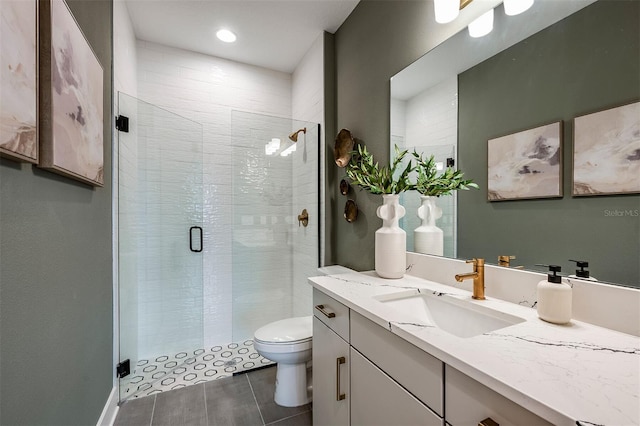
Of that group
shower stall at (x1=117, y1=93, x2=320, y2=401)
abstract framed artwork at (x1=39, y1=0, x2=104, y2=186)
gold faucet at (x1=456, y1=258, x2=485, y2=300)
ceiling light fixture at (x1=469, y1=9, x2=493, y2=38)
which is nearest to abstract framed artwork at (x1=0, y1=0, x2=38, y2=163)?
abstract framed artwork at (x1=39, y1=0, x2=104, y2=186)

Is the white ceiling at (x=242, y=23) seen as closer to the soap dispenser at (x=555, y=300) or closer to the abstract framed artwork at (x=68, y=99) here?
the abstract framed artwork at (x=68, y=99)

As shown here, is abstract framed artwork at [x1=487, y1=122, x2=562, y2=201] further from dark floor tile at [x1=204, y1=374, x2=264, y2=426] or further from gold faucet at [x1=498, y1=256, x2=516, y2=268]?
dark floor tile at [x1=204, y1=374, x2=264, y2=426]

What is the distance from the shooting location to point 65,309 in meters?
1.05

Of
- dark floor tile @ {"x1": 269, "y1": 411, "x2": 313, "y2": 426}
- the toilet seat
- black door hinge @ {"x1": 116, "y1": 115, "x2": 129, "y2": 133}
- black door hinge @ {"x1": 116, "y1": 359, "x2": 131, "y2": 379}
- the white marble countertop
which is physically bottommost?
dark floor tile @ {"x1": 269, "y1": 411, "x2": 313, "y2": 426}

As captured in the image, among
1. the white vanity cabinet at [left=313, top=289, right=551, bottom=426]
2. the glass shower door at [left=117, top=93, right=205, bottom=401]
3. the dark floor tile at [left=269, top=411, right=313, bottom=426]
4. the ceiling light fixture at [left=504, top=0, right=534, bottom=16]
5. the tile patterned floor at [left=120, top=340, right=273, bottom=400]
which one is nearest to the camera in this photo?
the white vanity cabinet at [left=313, top=289, right=551, bottom=426]

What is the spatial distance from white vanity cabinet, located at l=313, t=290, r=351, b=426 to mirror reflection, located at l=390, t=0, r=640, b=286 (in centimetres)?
64

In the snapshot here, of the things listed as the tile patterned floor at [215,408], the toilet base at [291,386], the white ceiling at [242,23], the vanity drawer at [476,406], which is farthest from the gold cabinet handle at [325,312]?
the white ceiling at [242,23]

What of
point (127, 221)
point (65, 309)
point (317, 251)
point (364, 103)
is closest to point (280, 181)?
point (317, 251)

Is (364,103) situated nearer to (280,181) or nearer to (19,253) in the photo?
(280,181)

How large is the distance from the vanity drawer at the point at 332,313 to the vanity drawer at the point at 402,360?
0.07 meters

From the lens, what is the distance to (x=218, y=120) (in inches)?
104

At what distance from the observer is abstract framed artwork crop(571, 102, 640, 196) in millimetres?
752

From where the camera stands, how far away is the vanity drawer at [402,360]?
69cm

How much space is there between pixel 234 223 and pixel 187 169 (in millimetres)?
633
